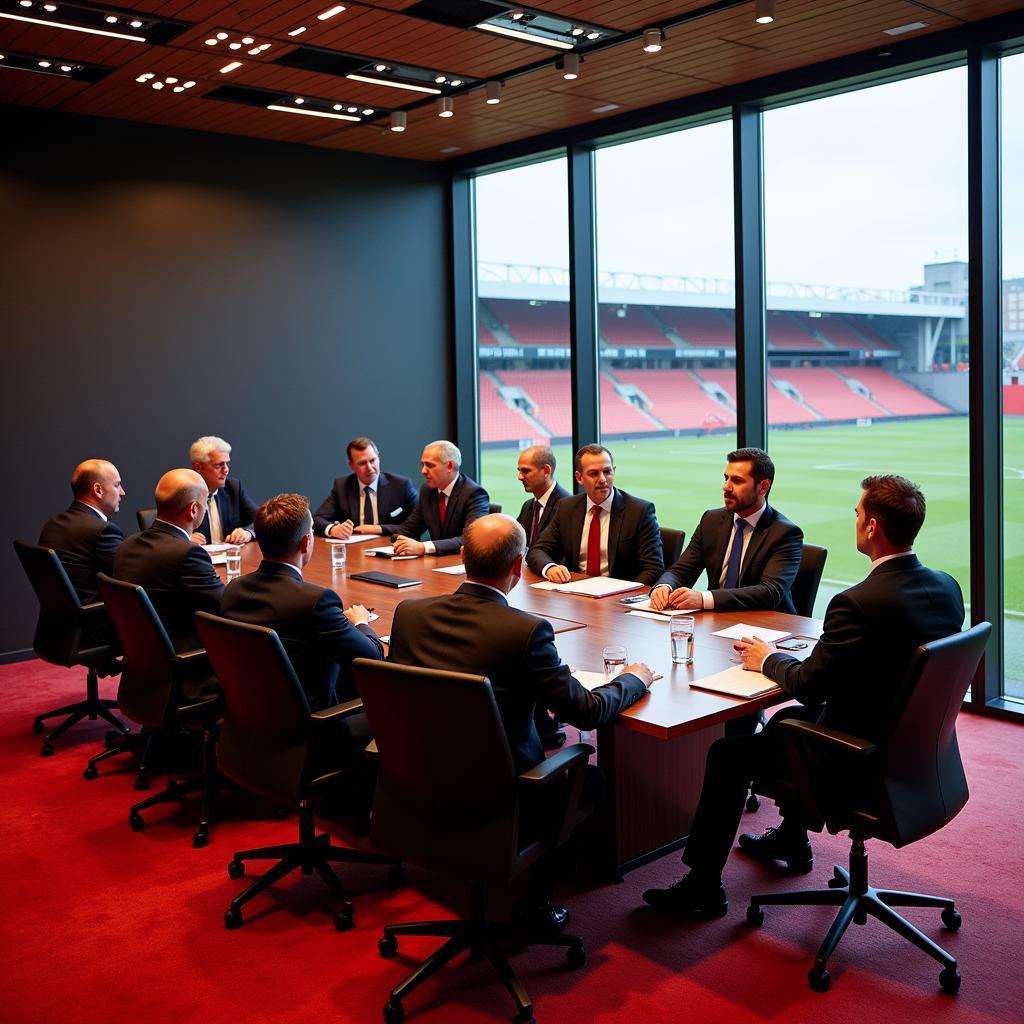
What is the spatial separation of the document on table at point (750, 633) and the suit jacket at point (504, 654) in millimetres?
1085

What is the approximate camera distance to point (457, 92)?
671 centimetres

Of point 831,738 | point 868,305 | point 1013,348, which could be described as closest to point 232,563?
point 831,738

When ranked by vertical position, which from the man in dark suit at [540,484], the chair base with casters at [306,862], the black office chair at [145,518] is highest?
the man in dark suit at [540,484]

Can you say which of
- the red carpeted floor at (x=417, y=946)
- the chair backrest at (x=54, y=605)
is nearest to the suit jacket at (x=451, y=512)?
the chair backrest at (x=54, y=605)

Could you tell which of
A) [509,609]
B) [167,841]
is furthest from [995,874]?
[167,841]

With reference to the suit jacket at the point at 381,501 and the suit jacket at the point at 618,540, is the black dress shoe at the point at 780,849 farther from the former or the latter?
the suit jacket at the point at 381,501

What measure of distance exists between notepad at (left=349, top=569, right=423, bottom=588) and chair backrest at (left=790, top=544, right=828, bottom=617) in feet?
6.00

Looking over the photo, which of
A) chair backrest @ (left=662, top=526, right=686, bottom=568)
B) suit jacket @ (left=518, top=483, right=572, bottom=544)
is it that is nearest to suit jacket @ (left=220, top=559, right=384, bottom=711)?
chair backrest @ (left=662, top=526, right=686, bottom=568)

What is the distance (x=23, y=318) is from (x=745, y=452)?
500cm

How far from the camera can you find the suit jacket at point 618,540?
5.43m

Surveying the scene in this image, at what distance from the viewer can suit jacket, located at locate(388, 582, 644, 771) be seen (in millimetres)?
3012

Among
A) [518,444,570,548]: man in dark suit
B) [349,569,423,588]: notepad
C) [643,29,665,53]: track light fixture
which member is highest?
[643,29,665,53]: track light fixture

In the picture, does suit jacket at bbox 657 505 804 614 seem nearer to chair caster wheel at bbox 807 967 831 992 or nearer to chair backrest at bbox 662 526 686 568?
chair backrest at bbox 662 526 686 568

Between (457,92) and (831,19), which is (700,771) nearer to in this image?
(831,19)
